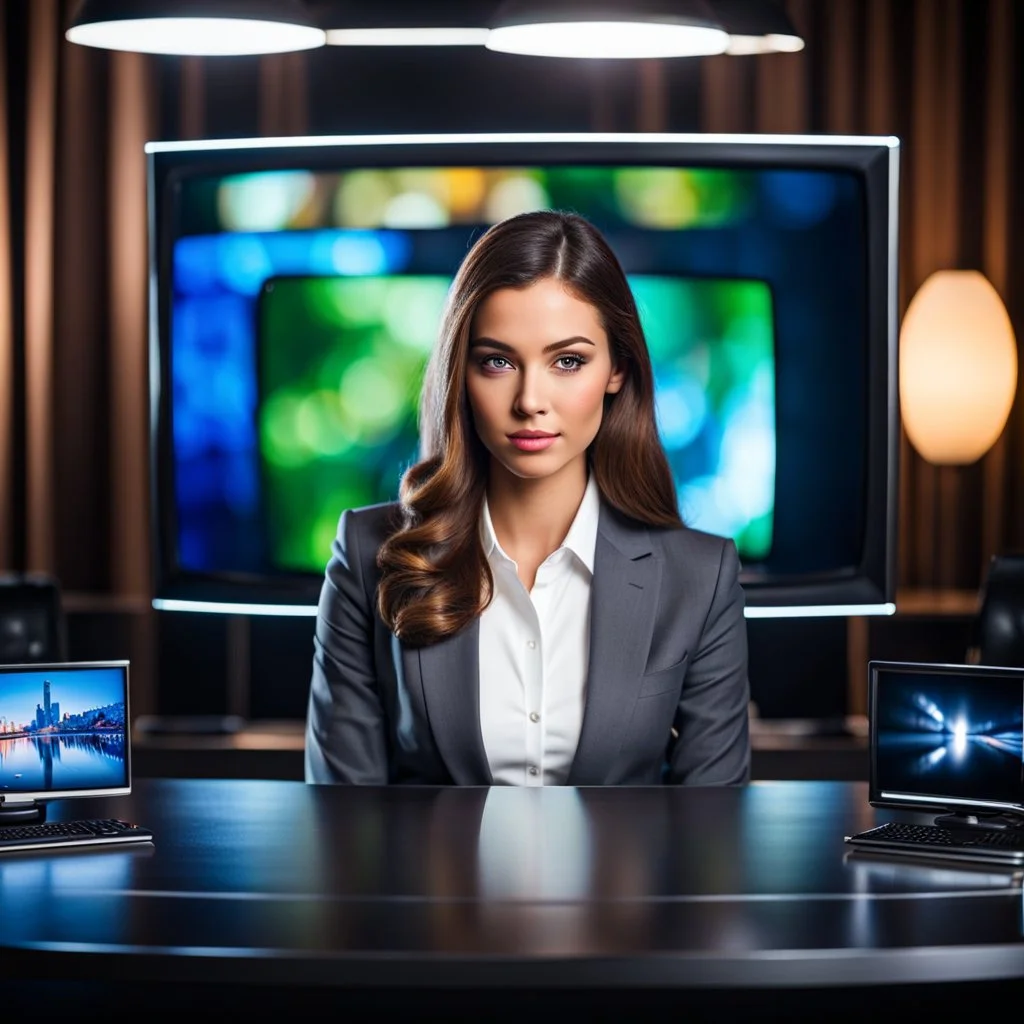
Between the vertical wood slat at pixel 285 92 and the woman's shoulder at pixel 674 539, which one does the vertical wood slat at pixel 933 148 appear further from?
the woman's shoulder at pixel 674 539

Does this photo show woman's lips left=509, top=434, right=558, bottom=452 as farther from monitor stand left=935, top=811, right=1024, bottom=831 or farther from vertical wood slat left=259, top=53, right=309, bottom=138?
vertical wood slat left=259, top=53, right=309, bottom=138

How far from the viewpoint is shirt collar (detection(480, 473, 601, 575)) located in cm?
226

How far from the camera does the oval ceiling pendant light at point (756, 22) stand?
306 centimetres

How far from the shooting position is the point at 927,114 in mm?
4566

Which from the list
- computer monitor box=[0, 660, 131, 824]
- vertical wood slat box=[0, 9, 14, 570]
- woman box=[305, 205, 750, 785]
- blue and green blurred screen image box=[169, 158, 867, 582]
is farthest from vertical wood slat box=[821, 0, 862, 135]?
computer monitor box=[0, 660, 131, 824]

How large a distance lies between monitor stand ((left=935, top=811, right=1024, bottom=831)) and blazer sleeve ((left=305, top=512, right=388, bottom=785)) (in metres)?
0.81


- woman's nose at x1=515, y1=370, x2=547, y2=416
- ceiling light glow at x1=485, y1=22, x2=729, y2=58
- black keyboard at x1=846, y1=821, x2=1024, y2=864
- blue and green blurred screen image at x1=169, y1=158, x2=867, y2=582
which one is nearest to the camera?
black keyboard at x1=846, y1=821, x2=1024, y2=864

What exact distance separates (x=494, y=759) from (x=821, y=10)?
3117mm

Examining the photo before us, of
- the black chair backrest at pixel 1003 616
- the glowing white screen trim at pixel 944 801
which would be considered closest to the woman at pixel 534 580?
the glowing white screen trim at pixel 944 801

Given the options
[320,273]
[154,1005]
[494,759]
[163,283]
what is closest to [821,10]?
[320,273]

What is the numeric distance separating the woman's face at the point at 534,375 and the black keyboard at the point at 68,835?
72 cm

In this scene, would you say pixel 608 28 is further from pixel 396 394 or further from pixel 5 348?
pixel 5 348

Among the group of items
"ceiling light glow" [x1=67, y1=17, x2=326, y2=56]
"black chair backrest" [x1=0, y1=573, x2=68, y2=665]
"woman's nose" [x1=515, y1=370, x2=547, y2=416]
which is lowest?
"black chair backrest" [x1=0, y1=573, x2=68, y2=665]

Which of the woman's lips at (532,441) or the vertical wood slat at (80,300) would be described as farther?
the vertical wood slat at (80,300)
